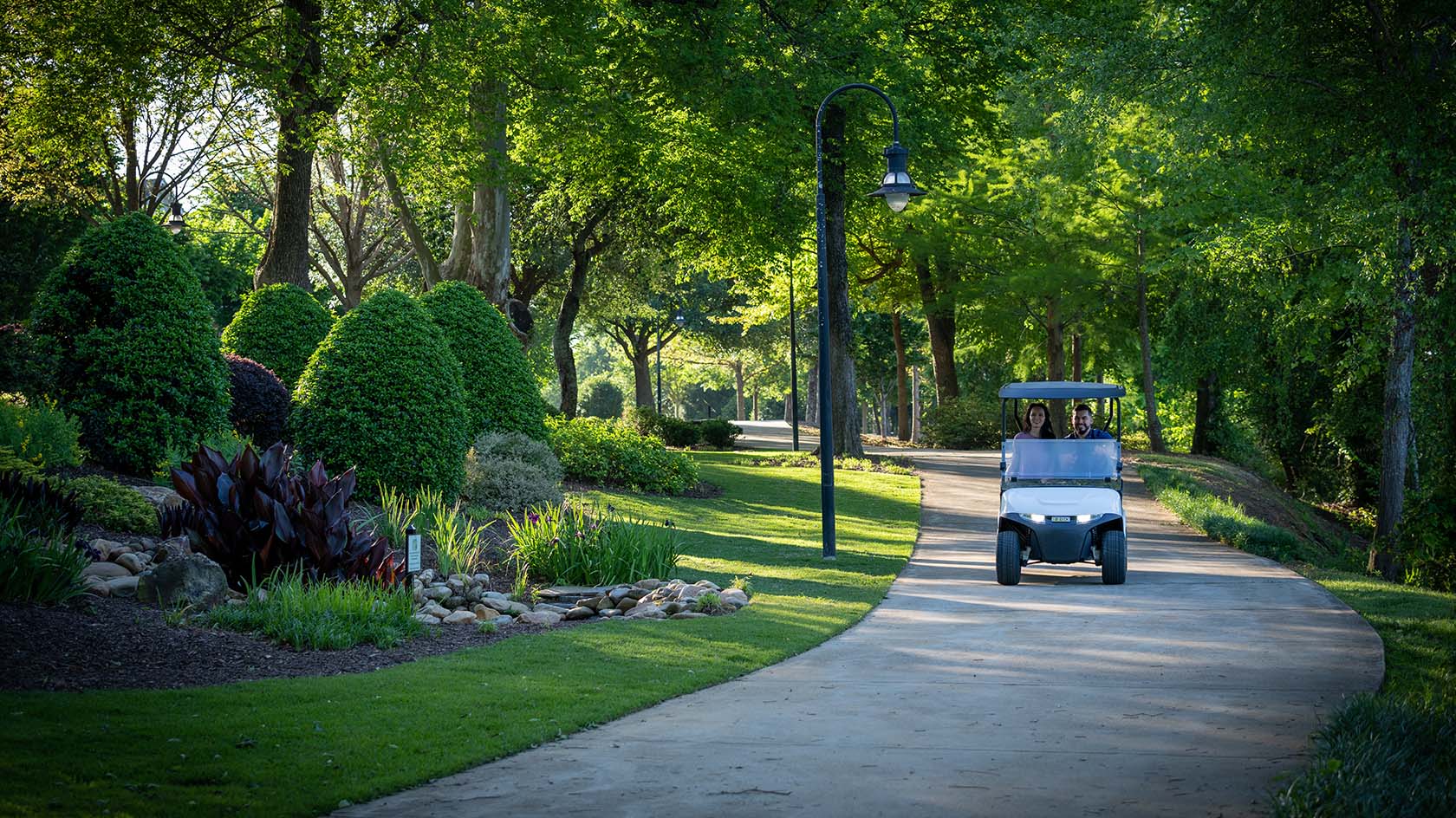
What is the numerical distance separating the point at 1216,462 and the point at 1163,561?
65.7 feet

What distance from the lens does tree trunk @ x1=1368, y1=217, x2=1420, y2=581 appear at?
1717 centimetres

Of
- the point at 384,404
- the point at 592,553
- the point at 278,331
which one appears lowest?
the point at 592,553

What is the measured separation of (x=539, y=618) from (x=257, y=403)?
28.1 ft

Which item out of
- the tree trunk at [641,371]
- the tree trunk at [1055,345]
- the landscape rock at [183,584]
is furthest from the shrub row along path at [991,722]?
the tree trunk at [641,371]

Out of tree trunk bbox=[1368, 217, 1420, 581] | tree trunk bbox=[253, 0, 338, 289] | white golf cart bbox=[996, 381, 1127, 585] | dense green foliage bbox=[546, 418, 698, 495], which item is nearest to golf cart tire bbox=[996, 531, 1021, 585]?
white golf cart bbox=[996, 381, 1127, 585]

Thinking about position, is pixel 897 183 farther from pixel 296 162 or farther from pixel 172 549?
pixel 296 162

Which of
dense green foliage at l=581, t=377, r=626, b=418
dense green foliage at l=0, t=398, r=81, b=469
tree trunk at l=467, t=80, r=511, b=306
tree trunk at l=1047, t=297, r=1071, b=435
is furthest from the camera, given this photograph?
dense green foliage at l=581, t=377, r=626, b=418

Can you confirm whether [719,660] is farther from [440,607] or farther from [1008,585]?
[1008,585]

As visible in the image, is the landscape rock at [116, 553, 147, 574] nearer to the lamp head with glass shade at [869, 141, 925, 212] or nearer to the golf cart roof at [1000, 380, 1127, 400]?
the lamp head with glass shade at [869, 141, 925, 212]

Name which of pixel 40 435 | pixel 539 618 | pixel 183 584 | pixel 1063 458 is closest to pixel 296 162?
pixel 40 435

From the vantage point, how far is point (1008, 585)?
43.4 feet

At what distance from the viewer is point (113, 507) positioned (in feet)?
36.6

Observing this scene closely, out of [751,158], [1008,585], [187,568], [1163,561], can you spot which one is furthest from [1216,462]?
[187,568]

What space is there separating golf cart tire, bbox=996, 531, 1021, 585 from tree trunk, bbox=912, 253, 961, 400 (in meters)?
24.9
